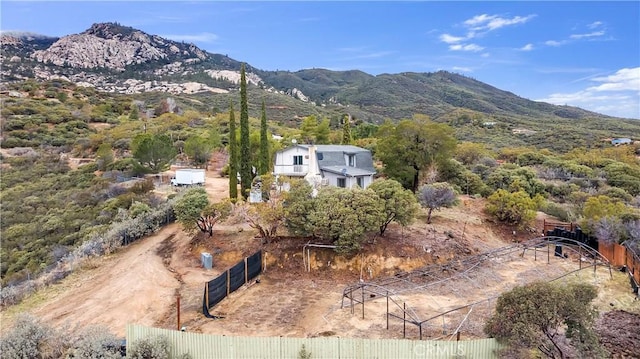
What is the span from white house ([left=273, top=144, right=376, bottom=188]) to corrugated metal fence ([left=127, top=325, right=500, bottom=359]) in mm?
17826

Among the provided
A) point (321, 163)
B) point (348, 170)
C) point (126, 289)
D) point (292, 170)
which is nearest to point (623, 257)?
point (348, 170)

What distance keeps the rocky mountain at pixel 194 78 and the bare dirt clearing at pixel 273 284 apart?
77241mm

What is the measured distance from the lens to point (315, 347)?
32.9 ft

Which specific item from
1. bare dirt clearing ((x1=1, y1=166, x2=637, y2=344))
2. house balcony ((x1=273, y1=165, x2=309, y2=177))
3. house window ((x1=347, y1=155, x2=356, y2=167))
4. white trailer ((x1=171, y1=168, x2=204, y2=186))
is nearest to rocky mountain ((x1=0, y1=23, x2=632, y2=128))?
white trailer ((x1=171, y1=168, x2=204, y2=186))

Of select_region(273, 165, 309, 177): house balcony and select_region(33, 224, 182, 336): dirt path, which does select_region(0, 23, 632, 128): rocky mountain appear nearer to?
select_region(273, 165, 309, 177): house balcony

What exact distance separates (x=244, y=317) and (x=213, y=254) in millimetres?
6532

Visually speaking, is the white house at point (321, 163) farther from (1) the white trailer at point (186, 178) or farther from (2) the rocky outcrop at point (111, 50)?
(2) the rocky outcrop at point (111, 50)

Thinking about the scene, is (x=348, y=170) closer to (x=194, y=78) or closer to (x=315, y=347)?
(x=315, y=347)

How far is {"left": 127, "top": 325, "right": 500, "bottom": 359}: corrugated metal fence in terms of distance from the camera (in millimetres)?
9781

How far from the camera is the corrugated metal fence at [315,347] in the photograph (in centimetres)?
978

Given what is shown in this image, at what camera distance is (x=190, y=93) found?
112875mm

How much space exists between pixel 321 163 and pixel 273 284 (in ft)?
42.9

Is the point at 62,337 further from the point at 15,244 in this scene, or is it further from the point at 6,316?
the point at 15,244

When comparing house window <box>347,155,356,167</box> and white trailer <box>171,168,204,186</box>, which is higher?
house window <box>347,155,356,167</box>
